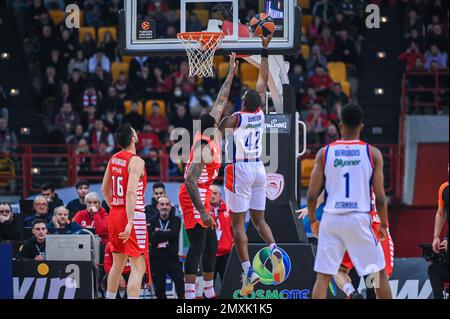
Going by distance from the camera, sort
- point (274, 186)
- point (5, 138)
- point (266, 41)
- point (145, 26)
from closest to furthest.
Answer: point (266, 41)
point (274, 186)
point (145, 26)
point (5, 138)

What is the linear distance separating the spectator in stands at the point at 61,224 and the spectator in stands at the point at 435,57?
10220mm

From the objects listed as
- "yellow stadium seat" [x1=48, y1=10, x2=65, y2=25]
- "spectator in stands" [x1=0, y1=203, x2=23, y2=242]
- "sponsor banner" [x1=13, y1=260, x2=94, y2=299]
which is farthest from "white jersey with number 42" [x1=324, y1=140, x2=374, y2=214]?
"yellow stadium seat" [x1=48, y1=10, x2=65, y2=25]

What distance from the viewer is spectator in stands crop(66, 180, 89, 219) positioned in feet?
53.6

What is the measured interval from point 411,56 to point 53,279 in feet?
36.7

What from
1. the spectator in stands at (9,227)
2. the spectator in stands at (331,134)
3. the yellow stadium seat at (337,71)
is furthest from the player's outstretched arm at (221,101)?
the yellow stadium seat at (337,71)

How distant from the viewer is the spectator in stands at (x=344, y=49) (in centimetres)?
2303

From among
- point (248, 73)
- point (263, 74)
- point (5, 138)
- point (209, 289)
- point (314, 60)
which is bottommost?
point (209, 289)

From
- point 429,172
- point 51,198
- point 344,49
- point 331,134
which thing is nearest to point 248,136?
point 51,198

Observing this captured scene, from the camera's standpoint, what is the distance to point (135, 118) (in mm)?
21375

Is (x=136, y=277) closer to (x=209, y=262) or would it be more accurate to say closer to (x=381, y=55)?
(x=209, y=262)

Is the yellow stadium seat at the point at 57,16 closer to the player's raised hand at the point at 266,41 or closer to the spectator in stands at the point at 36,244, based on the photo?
the spectator in stands at the point at 36,244

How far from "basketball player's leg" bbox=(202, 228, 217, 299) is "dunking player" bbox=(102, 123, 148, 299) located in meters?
0.99

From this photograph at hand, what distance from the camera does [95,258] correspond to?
46.1ft
